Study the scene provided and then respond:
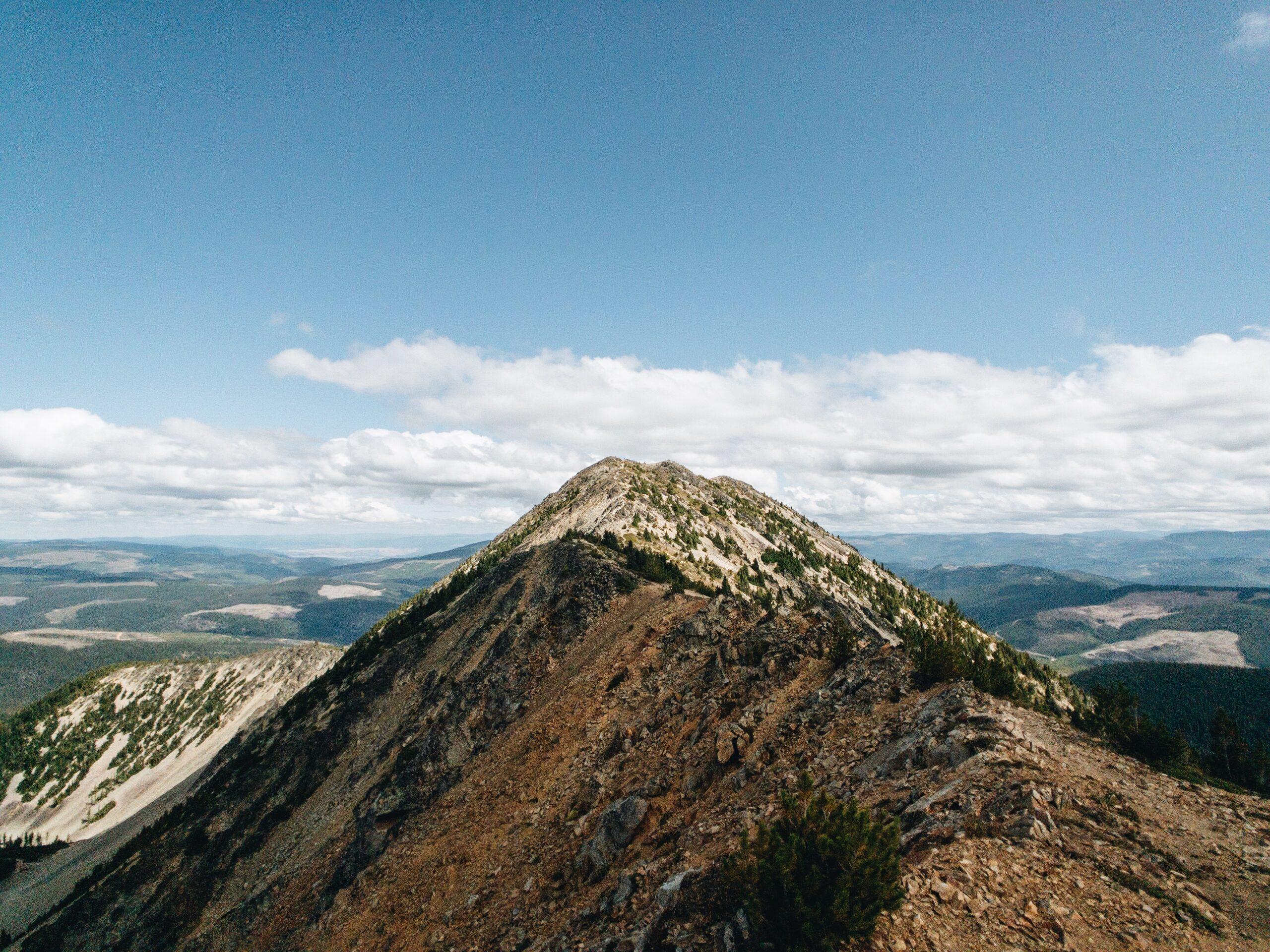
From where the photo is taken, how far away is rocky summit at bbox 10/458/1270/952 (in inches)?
531

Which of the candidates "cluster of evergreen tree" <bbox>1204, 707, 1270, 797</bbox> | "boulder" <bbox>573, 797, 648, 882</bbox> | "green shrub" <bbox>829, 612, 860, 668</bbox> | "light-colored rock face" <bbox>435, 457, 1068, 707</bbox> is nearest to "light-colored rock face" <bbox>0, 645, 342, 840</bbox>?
"light-colored rock face" <bbox>435, 457, 1068, 707</bbox>

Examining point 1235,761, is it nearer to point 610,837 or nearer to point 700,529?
point 610,837

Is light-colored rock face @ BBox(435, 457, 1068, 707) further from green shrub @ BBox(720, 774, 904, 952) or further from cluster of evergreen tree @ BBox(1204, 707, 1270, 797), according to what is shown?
green shrub @ BBox(720, 774, 904, 952)

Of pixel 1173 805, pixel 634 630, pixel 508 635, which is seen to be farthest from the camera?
pixel 508 635

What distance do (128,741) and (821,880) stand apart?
246456 millimetres

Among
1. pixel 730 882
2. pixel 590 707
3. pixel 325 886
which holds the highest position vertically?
pixel 730 882

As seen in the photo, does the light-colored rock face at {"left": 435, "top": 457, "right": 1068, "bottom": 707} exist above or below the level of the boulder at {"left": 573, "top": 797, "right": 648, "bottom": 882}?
above

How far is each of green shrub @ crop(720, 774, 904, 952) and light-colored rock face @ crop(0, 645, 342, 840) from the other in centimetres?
19447

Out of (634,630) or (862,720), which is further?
(634,630)

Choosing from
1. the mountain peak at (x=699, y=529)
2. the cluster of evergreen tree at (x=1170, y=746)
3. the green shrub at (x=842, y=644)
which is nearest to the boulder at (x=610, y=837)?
the green shrub at (x=842, y=644)

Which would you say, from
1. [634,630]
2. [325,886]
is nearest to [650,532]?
[634,630]

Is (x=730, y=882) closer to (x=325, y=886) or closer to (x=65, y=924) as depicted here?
(x=325, y=886)

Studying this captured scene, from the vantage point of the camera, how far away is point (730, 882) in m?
14.6

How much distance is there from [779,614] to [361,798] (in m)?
41.0
